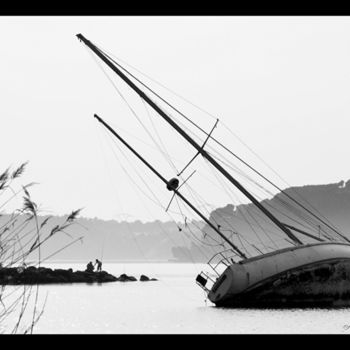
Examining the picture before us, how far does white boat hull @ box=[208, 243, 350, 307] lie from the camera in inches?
1387

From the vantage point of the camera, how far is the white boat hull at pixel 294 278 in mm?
35219

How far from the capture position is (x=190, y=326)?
34.1 metres

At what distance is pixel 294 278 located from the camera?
3538 centimetres

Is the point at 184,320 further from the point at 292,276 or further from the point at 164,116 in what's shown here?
the point at 164,116

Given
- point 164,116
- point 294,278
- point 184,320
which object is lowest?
point 184,320

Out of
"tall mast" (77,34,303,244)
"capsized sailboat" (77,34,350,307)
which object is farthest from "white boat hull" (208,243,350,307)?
"tall mast" (77,34,303,244)

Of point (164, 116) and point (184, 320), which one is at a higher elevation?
point (164, 116)

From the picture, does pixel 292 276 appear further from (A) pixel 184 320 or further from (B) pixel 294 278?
(A) pixel 184 320

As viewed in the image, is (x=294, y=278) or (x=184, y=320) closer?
(x=294, y=278)

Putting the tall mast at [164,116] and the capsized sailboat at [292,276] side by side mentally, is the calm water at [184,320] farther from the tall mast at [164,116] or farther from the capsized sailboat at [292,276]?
the tall mast at [164,116]

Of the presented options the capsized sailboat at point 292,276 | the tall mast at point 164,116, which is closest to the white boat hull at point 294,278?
the capsized sailboat at point 292,276

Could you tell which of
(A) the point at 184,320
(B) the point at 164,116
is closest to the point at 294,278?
(A) the point at 184,320

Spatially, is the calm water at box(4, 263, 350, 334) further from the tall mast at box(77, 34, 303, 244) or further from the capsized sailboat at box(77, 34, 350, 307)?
the tall mast at box(77, 34, 303, 244)
